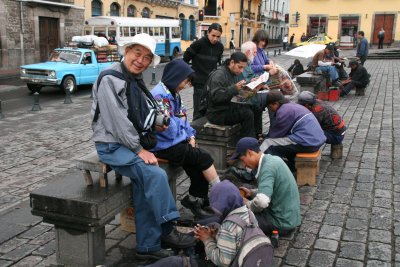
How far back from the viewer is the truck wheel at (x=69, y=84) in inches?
601

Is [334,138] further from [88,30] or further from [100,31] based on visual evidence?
[88,30]

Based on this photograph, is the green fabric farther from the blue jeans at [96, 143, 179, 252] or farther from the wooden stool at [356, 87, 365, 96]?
the wooden stool at [356, 87, 365, 96]

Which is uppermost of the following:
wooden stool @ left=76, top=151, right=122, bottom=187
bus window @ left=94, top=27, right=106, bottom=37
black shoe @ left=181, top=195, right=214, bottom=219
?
bus window @ left=94, top=27, right=106, bottom=37

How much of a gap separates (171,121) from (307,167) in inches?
90.4

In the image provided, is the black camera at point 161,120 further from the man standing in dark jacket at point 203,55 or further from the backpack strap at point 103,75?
the man standing in dark jacket at point 203,55

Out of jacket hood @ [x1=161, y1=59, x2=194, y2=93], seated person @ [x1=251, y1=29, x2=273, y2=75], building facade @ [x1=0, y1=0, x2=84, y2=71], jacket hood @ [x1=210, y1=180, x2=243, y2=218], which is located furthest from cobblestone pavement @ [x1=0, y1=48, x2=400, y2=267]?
building facade @ [x1=0, y1=0, x2=84, y2=71]

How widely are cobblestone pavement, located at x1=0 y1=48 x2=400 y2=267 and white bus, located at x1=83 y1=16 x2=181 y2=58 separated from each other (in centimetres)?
1630


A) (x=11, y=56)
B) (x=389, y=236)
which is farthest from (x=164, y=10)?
(x=389, y=236)

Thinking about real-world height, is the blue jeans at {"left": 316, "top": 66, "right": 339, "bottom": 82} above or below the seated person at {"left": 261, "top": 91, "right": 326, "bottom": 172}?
above

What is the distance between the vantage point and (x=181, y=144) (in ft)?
14.8

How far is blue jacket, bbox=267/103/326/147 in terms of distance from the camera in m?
5.81

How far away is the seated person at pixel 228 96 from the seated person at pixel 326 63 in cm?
756

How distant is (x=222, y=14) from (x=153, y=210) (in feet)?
167

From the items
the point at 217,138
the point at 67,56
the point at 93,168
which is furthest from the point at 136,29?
the point at 93,168
